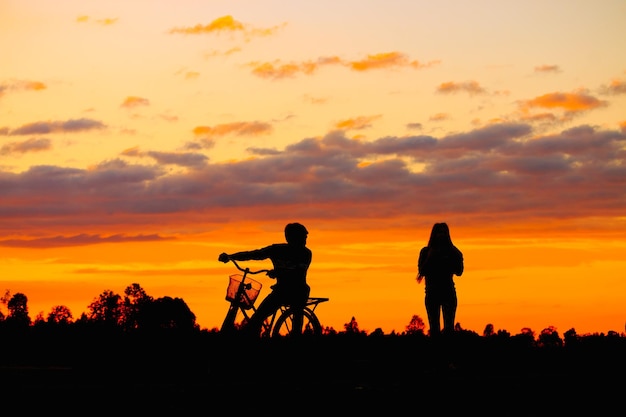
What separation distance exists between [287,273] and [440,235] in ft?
10.4

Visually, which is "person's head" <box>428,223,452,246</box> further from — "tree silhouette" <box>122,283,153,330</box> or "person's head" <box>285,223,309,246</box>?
"tree silhouette" <box>122,283,153,330</box>

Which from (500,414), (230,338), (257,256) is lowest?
(500,414)

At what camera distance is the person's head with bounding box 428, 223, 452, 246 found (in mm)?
18734

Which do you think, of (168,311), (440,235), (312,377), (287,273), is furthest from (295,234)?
(168,311)

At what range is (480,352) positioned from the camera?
68.6 feet

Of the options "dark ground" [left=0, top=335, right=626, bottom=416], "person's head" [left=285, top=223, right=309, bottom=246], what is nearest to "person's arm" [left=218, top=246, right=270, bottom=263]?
"person's head" [left=285, top=223, right=309, bottom=246]

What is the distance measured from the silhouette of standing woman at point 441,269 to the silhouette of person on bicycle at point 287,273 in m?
2.61

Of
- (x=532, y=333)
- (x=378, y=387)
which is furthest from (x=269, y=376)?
(x=532, y=333)

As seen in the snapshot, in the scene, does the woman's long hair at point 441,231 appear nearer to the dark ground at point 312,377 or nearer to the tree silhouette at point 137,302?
the dark ground at point 312,377

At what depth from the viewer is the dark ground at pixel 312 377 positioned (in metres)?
11.4

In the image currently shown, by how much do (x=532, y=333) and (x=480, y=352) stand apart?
2.27m

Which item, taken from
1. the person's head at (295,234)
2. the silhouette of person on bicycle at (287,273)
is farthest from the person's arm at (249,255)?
the person's head at (295,234)

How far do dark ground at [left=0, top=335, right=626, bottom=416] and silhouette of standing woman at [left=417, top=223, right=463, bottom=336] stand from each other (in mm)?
653

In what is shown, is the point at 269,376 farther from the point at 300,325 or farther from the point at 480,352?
the point at 480,352
